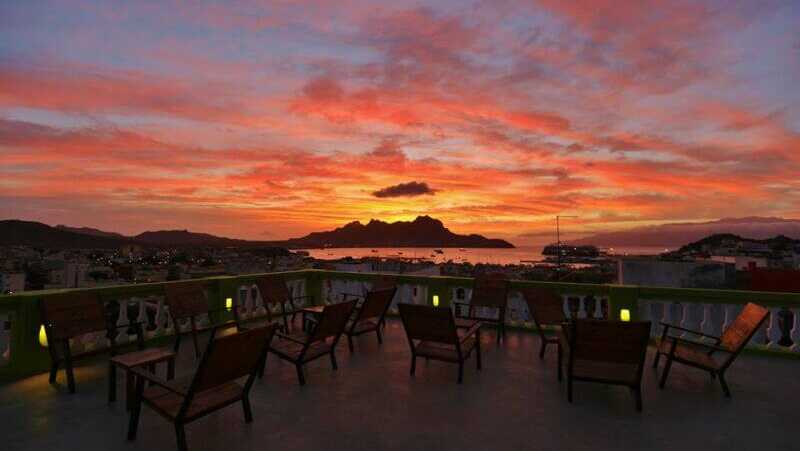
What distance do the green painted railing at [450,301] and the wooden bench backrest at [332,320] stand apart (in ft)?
6.31

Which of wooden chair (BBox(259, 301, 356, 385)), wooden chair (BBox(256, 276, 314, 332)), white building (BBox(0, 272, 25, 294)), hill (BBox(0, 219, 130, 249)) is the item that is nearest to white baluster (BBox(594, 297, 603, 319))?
wooden chair (BBox(259, 301, 356, 385))

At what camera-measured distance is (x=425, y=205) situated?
2983 centimetres

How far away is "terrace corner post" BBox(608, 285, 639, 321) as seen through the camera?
22.4 feet

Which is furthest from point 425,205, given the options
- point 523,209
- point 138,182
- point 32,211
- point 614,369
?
point 614,369

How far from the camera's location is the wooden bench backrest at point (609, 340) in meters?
3.89

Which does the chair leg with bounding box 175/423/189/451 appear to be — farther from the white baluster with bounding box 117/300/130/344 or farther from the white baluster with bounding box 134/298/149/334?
the white baluster with bounding box 134/298/149/334

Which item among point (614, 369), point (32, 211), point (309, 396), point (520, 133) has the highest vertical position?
point (520, 133)

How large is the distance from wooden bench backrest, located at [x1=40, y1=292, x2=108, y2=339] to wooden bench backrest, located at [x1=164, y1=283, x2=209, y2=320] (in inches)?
41.4

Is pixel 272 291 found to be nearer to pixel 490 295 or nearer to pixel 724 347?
pixel 490 295

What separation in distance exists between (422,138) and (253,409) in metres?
10.5

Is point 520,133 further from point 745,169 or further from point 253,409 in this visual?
point 253,409

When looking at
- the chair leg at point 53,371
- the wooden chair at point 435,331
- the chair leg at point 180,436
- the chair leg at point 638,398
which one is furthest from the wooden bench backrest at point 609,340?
the chair leg at point 53,371

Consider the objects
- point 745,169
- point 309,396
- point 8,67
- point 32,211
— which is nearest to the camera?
point 309,396

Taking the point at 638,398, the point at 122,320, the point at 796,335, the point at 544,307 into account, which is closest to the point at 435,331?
the point at 638,398
